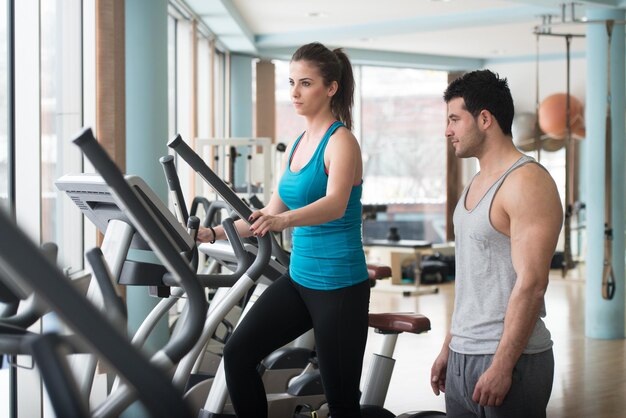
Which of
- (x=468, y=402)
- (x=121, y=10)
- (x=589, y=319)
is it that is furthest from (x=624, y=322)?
(x=468, y=402)

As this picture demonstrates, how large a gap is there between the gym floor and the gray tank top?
2164mm

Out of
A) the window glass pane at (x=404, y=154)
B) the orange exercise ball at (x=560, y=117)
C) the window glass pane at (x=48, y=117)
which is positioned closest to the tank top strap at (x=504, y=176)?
the window glass pane at (x=48, y=117)

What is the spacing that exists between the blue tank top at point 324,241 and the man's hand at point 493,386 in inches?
22.0

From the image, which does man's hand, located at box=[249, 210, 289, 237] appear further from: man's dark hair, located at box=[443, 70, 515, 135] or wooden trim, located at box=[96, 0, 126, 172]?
wooden trim, located at box=[96, 0, 126, 172]

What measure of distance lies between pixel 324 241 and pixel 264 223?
0.30 metres

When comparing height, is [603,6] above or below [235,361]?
above

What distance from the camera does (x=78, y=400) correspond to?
90cm

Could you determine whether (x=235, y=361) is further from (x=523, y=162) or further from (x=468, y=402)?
(x=523, y=162)

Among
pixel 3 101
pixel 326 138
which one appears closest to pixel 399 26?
pixel 3 101

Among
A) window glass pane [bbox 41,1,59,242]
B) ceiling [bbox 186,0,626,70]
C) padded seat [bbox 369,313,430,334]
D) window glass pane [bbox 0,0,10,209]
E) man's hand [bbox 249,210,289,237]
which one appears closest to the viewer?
man's hand [bbox 249,210,289,237]

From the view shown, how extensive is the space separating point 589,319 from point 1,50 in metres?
4.27

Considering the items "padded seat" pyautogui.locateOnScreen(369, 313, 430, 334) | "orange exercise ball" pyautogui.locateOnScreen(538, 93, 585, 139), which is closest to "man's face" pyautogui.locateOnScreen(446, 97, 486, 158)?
"padded seat" pyautogui.locateOnScreen(369, 313, 430, 334)

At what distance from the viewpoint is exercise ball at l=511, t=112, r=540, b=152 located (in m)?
10.1

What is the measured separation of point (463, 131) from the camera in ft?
6.01
